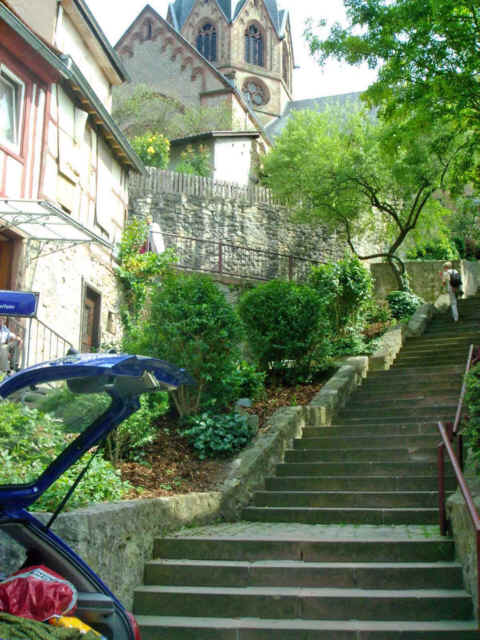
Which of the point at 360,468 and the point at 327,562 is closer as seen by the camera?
the point at 327,562

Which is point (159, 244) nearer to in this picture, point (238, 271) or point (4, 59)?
point (238, 271)

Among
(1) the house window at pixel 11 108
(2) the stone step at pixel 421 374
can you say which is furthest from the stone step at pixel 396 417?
(1) the house window at pixel 11 108

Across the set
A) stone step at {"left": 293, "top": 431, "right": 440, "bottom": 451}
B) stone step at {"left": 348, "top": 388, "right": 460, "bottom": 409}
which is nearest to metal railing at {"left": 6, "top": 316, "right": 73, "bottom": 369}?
stone step at {"left": 293, "top": 431, "right": 440, "bottom": 451}

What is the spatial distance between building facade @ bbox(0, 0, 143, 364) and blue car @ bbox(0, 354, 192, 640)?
6.76m

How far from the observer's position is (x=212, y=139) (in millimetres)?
27094

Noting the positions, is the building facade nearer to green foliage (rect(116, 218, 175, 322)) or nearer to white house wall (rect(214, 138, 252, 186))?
green foliage (rect(116, 218, 175, 322))

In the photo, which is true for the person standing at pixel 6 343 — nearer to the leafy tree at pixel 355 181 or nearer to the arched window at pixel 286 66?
the leafy tree at pixel 355 181

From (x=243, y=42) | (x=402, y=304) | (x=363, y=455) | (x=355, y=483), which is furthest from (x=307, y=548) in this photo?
(x=243, y=42)

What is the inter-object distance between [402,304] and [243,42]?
34903 mm

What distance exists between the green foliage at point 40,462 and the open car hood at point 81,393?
145cm

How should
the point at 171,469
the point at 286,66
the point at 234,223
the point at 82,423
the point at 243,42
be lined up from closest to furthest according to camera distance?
the point at 82,423 → the point at 171,469 → the point at 234,223 → the point at 243,42 → the point at 286,66

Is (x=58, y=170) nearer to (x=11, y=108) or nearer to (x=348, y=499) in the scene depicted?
(x=11, y=108)

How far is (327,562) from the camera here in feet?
19.0

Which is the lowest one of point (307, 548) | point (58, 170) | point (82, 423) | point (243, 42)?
point (307, 548)
